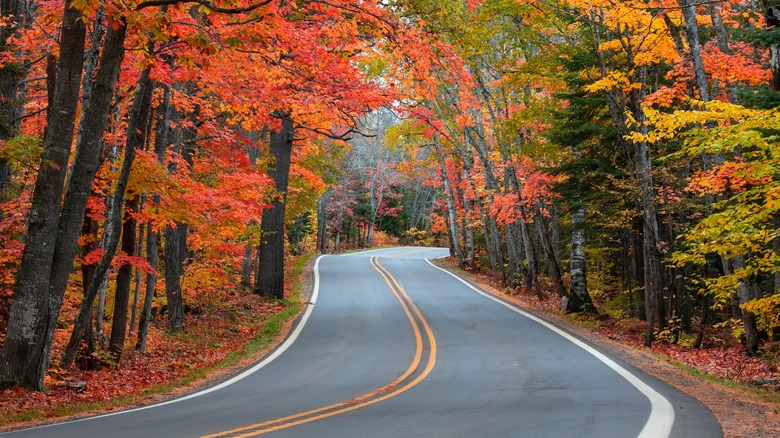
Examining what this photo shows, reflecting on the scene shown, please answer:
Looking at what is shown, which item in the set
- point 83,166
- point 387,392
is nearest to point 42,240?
point 83,166

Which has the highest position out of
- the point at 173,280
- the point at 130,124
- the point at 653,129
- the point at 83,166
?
the point at 653,129

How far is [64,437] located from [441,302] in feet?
53.9

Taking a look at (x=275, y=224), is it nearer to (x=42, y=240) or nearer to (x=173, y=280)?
(x=173, y=280)

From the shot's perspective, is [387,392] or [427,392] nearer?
[427,392]

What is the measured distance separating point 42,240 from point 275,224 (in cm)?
1300

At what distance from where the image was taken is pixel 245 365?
40.5 feet

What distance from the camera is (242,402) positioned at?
823 cm

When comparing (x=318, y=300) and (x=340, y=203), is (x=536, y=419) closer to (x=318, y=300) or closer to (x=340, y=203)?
(x=318, y=300)

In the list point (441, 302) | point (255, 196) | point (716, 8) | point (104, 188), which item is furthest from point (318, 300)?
point (716, 8)

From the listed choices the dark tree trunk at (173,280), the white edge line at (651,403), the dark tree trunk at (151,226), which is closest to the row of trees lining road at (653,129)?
the white edge line at (651,403)

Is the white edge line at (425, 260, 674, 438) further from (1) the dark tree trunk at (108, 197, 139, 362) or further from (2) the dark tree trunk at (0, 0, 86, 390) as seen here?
(1) the dark tree trunk at (108, 197, 139, 362)

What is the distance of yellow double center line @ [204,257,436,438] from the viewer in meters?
6.36

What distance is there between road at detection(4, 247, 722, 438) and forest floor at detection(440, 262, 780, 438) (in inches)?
13.5

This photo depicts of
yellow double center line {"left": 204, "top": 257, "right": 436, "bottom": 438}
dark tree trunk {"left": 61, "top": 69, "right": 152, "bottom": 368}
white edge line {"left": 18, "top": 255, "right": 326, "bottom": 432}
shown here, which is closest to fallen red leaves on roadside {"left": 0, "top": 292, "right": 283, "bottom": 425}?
dark tree trunk {"left": 61, "top": 69, "right": 152, "bottom": 368}
